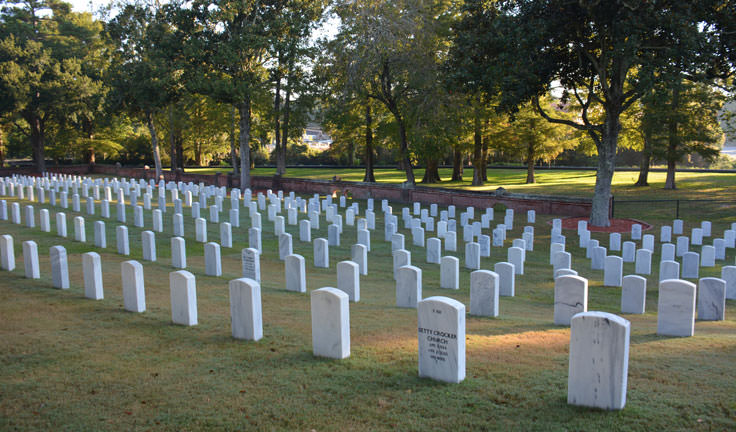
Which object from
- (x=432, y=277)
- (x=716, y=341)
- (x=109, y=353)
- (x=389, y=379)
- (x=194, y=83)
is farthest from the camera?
(x=194, y=83)

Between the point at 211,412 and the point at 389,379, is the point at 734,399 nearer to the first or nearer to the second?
the point at 389,379

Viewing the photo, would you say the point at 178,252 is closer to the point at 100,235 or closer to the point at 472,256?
the point at 100,235

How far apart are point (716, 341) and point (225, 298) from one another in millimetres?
6316

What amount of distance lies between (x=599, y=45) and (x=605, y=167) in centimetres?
428

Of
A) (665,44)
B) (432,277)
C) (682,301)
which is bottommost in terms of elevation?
(432,277)

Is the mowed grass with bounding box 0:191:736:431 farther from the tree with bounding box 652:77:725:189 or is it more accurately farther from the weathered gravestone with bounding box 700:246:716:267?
the tree with bounding box 652:77:725:189

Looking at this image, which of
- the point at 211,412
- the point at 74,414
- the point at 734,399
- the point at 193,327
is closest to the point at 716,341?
the point at 734,399

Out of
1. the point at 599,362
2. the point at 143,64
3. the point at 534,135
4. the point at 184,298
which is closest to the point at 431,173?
the point at 534,135

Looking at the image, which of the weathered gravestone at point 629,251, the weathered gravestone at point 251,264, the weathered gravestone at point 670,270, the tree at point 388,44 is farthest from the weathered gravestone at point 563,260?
the tree at point 388,44

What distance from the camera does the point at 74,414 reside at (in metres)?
4.12

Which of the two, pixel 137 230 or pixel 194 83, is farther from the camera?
pixel 194 83

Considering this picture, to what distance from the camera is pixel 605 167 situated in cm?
1947

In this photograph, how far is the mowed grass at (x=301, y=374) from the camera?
3.96 m

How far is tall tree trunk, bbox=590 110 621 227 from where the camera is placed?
19.2 m
